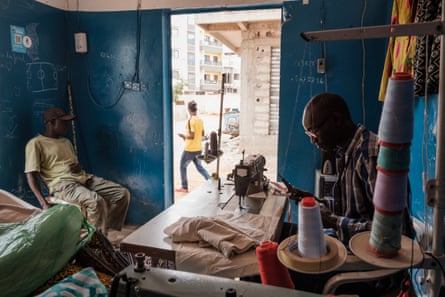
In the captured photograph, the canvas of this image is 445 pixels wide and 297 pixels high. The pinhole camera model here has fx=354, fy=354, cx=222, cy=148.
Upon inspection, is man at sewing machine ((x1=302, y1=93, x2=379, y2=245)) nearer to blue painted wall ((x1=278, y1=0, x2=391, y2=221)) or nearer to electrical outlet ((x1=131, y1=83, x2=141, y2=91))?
blue painted wall ((x1=278, y1=0, x2=391, y2=221))

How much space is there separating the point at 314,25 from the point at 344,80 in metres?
0.51

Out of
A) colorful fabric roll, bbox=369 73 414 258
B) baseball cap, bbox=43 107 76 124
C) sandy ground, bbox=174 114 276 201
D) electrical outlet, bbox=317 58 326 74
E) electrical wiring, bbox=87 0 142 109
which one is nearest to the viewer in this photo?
colorful fabric roll, bbox=369 73 414 258

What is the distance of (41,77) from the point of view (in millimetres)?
3189

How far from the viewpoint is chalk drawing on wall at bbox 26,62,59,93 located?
307 cm

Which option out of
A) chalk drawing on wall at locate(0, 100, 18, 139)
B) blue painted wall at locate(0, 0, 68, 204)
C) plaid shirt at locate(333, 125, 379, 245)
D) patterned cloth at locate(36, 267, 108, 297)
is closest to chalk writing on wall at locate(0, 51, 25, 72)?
blue painted wall at locate(0, 0, 68, 204)

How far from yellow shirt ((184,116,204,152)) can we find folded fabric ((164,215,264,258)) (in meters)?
3.07

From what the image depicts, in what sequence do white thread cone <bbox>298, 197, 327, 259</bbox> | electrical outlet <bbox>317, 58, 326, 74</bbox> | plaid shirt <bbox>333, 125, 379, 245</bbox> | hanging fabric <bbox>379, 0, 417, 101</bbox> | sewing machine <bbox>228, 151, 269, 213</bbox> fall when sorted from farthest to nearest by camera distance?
electrical outlet <bbox>317, 58, 326, 74</bbox>, sewing machine <bbox>228, 151, 269, 213</bbox>, hanging fabric <bbox>379, 0, 417, 101</bbox>, plaid shirt <bbox>333, 125, 379, 245</bbox>, white thread cone <bbox>298, 197, 327, 259</bbox>

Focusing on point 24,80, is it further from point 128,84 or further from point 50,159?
point 128,84

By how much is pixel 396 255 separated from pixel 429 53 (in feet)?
2.82

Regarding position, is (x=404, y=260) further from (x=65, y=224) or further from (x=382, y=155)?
(x=65, y=224)

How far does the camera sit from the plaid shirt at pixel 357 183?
1306 mm

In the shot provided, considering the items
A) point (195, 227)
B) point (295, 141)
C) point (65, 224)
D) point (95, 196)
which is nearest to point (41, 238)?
point (65, 224)

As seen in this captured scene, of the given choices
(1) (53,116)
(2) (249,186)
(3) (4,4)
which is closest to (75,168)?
(1) (53,116)

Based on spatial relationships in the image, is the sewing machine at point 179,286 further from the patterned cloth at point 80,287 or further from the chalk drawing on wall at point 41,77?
the chalk drawing on wall at point 41,77
